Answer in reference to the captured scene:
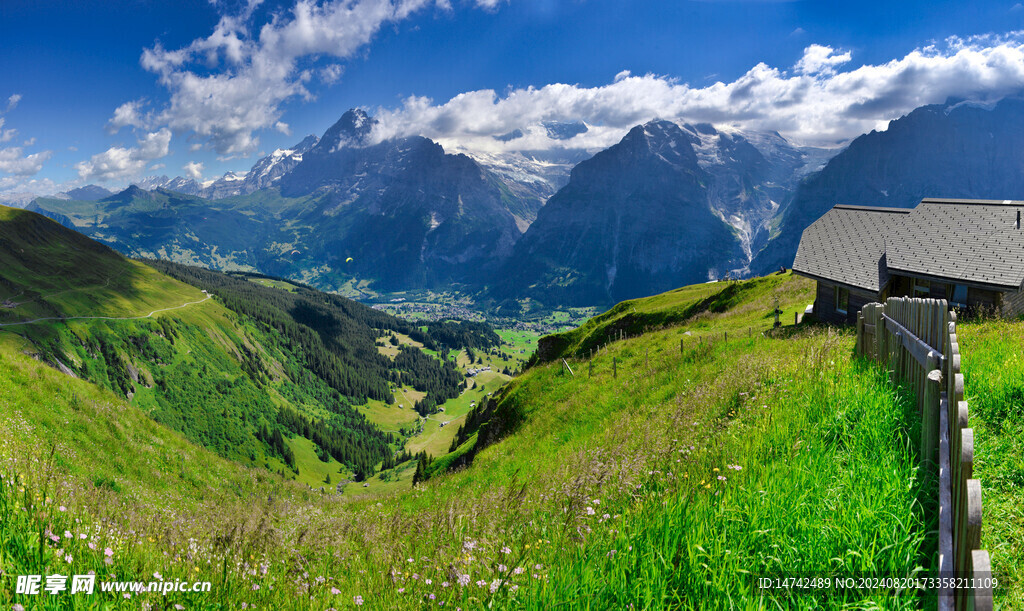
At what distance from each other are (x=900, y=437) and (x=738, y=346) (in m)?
21.9

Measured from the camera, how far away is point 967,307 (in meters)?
27.8

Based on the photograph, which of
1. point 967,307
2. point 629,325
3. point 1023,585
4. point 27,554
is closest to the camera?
point 1023,585

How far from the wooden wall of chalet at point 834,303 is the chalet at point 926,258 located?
0.22 ft

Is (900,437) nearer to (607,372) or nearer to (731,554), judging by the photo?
(731,554)

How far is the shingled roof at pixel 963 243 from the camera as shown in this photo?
88.0 feet

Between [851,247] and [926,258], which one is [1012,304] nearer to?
[926,258]

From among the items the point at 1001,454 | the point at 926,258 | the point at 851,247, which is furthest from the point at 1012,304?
the point at 1001,454

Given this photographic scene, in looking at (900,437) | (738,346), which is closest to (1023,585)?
(900,437)

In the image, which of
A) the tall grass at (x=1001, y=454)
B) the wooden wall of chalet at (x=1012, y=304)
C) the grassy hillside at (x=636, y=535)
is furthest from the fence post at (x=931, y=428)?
the wooden wall of chalet at (x=1012, y=304)

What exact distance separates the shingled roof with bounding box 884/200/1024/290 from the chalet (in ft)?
0.13

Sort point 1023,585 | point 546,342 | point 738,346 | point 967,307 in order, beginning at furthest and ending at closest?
point 546,342 → point 967,307 → point 738,346 → point 1023,585

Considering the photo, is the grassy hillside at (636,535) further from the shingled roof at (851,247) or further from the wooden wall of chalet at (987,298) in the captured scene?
the shingled roof at (851,247)

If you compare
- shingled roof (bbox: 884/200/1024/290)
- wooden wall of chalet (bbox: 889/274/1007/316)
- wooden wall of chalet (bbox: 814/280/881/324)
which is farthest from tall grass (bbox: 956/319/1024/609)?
wooden wall of chalet (bbox: 814/280/881/324)

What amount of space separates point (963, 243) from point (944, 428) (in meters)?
36.9
